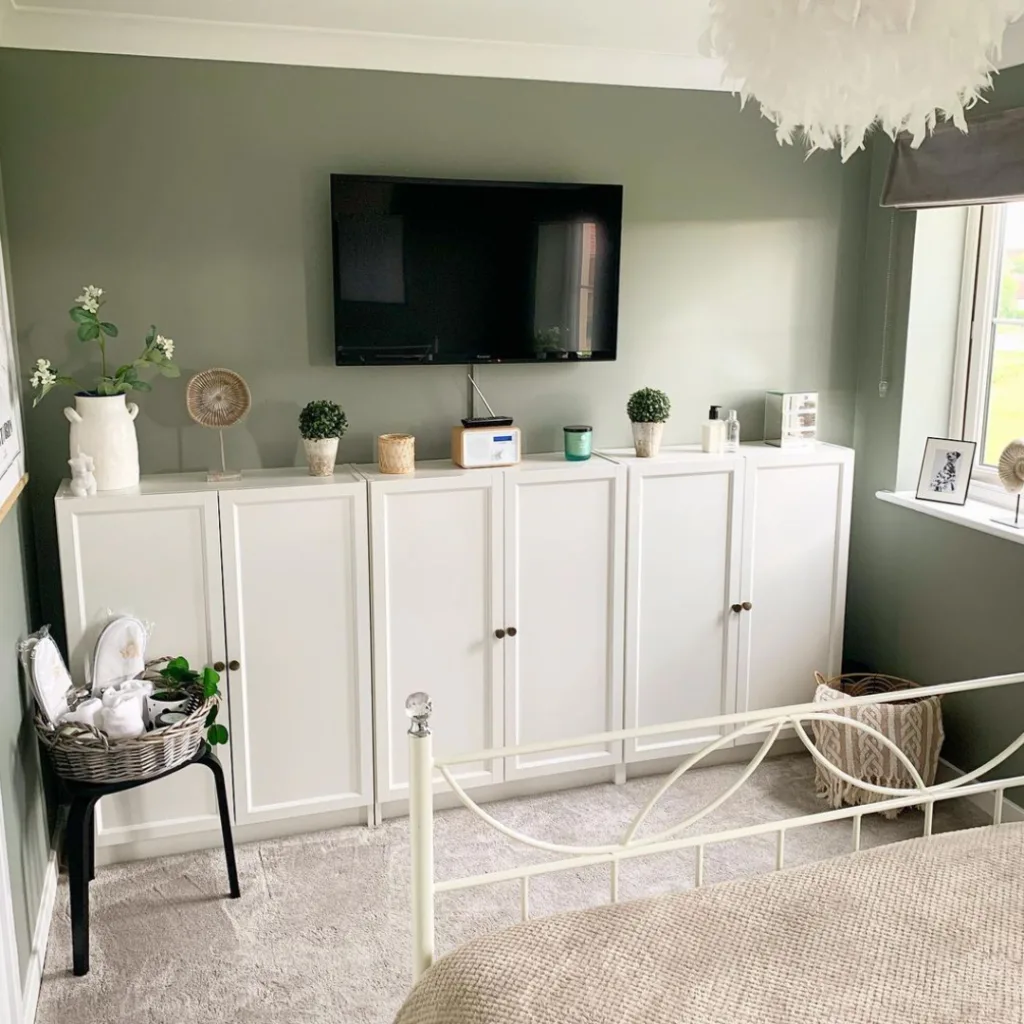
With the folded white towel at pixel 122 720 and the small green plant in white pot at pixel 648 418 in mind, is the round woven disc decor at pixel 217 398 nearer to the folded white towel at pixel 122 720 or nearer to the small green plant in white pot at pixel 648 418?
the folded white towel at pixel 122 720

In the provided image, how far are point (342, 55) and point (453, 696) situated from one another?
6.36 ft

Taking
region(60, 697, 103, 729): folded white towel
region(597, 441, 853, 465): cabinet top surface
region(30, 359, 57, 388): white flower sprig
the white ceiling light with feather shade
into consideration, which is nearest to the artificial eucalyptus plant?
region(60, 697, 103, 729): folded white towel

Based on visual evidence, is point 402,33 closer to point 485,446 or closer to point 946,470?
point 485,446

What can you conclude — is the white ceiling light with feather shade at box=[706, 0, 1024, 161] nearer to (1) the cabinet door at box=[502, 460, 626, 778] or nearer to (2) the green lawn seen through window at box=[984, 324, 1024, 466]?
(1) the cabinet door at box=[502, 460, 626, 778]

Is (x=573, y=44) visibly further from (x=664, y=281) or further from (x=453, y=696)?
(x=453, y=696)

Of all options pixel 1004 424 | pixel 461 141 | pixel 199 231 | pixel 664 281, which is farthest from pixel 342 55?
pixel 1004 424

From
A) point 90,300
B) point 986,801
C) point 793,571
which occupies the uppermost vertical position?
point 90,300

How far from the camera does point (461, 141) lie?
10.8ft

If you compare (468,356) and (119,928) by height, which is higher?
(468,356)

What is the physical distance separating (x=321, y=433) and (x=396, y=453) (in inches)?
9.0

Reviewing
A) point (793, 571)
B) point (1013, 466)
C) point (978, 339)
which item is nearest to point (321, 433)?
point (793, 571)

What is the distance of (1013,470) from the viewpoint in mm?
3145

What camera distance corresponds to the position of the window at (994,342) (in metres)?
3.39

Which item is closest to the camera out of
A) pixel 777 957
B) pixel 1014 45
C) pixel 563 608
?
pixel 777 957
